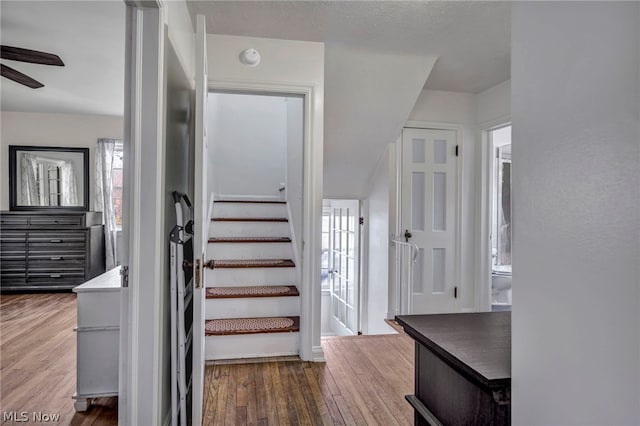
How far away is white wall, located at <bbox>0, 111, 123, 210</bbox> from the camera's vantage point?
17.1ft

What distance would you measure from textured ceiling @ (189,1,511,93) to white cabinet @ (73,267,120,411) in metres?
1.77

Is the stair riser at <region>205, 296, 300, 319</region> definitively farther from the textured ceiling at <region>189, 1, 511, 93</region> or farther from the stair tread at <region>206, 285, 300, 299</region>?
the textured ceiling at <region>189, 1, 511, 93</region>

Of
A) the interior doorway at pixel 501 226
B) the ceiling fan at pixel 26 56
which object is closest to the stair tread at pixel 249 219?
the ceiling fan at pixel 26 56

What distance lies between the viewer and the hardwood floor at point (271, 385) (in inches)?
80.0

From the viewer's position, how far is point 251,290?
124 inches

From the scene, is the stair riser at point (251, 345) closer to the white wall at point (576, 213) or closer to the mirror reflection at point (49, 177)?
the white wall at point (576, 213)

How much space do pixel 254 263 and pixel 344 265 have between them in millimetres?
1921

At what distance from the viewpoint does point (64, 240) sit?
16.2 feet

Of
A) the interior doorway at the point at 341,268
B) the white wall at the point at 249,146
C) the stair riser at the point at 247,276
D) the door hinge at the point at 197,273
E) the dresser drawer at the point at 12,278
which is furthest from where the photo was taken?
the white wall at the point at 249,146

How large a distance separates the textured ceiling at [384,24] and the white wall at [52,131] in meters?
3.68

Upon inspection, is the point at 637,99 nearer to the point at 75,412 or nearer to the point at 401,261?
the point at 75,412

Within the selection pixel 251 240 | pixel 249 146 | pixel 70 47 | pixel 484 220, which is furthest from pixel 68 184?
pixel 484 220

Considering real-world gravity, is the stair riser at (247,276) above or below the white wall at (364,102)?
below

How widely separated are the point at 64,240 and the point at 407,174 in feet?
14.5
